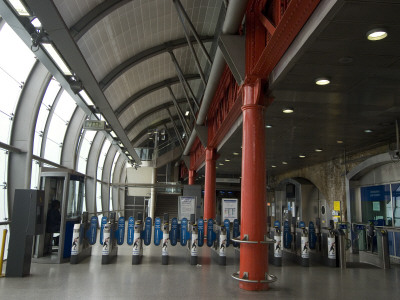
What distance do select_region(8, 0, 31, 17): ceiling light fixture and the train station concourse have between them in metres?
0.05

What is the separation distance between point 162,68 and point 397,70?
530 inches

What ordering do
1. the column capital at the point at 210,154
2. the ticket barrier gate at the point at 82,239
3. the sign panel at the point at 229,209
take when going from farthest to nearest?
the column capital at the point at 210,154 < the sign panel at the point at 229,209 < the ticket barrier gate at the point at 82,239

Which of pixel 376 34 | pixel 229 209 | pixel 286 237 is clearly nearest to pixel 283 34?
pixel 376 34

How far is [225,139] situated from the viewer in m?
12.8

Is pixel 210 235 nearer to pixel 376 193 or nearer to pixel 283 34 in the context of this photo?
pixel 376 193

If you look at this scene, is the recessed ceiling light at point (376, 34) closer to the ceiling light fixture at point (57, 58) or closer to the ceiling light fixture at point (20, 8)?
the ceiling light fixture at point (20, 8)

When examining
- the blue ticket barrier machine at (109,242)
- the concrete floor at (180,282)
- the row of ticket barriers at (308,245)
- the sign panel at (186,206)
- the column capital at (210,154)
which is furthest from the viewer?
the column capital at (210,154)

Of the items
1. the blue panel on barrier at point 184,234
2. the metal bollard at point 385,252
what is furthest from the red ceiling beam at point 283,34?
the metal bollard at point 385,252

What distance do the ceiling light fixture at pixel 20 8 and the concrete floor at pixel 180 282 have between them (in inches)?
188

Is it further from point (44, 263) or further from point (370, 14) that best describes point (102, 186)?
point (370, 14)

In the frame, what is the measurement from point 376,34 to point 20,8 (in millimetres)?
5486

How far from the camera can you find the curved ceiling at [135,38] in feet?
32.7

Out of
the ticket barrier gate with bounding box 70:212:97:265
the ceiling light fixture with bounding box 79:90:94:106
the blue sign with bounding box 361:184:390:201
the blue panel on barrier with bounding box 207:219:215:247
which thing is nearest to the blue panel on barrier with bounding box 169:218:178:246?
the blue panel on barrier with bounding box 207:219:215:247

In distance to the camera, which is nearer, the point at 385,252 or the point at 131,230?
the point at 385,252
